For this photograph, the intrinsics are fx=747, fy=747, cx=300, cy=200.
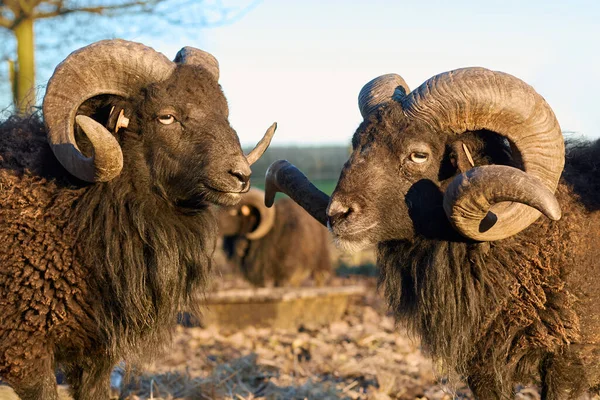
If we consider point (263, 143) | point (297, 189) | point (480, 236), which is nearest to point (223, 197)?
point (297, 189)

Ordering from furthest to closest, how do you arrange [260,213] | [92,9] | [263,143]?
[260,213] → [92,9] → [263,143]

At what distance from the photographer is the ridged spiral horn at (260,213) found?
13156 millimetres

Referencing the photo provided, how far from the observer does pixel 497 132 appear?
15.2 feet

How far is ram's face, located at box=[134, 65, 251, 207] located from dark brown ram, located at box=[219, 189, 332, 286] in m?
7.98

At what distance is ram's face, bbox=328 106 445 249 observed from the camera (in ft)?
15.6

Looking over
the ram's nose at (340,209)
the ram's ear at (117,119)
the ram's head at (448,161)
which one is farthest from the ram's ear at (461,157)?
the ram's ear at (117,119)

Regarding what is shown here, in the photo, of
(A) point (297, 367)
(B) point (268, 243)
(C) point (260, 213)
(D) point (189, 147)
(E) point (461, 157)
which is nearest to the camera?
(E) point (461, 157)

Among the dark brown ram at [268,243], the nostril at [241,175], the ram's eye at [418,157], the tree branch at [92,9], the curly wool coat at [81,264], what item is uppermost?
the tree branch at [92,9]

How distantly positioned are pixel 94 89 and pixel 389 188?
6.82ft

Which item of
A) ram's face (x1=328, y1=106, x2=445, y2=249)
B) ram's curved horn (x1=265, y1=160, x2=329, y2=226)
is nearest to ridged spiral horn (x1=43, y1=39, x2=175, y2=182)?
ram's curved horn (x1=265, y1=160, x2=329, y2=226)

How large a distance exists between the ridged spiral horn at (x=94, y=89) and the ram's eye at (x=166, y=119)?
11.0 inches

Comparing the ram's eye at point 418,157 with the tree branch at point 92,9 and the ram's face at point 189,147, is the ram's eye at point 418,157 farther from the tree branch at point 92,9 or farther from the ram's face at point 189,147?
the tree branch at point 92,9

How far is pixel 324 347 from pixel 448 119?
4832mm

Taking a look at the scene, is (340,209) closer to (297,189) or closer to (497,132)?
(297,189)
